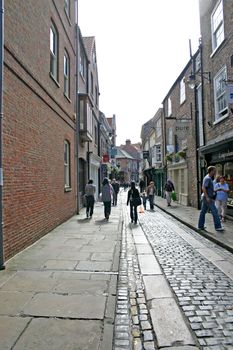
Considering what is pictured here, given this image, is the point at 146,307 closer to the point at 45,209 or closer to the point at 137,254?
the point at 137,254

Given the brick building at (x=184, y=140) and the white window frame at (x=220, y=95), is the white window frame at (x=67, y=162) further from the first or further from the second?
the brick building at (x=184, y=140)

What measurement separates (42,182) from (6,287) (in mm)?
4176

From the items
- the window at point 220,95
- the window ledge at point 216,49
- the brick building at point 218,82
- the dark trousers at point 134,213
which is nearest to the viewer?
the brick building at point 218,82

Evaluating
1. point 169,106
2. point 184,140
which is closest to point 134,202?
point 184,140

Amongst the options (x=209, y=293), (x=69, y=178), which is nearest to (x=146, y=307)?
Result: (x=209, y=293)

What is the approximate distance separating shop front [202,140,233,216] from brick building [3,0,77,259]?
613 cm

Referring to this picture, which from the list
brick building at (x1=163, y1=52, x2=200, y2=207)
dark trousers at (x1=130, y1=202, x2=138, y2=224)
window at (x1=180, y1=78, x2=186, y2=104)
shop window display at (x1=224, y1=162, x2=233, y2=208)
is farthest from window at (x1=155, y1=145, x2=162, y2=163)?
dark trousers at (x1=130, y1=202, x2=138, y2=224)

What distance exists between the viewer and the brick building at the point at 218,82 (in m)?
11.4

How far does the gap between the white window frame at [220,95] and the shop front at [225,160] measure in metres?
1.23

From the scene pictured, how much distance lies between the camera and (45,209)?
8641 mm

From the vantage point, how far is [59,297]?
409 centimetres

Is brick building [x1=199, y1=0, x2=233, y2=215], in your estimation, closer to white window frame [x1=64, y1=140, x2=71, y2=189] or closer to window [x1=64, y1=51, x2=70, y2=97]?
white window frame [x1=64, y1=140, x2=71, y2=189]

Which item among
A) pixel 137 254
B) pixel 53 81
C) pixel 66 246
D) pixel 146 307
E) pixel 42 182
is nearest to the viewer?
pixel 146 307

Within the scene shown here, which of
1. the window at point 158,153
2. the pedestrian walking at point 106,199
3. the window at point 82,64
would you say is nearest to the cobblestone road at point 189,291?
the pedestrian walking at point 106,199
